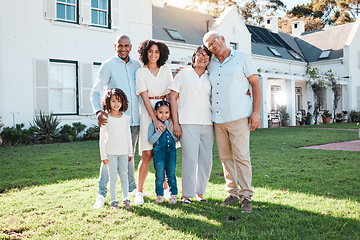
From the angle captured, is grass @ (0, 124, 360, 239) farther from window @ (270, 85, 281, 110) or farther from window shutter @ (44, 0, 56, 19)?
window @ (270, 85, 281, 110)

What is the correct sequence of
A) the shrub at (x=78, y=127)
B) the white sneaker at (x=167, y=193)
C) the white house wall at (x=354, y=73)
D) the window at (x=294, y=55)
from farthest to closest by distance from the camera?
the window at (x=294, y=55)
the white house wall at (x=354, y=73)
the shrub at (x=78, y=127)
the white sneaker at (x=167, y=193)

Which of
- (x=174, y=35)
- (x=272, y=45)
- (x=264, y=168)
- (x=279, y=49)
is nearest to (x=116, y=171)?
(x=264, y=168)

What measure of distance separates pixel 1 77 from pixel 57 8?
2.91m

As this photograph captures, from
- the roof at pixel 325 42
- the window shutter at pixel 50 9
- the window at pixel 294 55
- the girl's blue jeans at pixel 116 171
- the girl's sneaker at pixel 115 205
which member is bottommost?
the girl's sneaker at pixel 115 205

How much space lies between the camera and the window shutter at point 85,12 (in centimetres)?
1101

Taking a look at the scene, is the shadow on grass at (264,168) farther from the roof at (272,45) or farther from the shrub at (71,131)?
the roof at (272,45)

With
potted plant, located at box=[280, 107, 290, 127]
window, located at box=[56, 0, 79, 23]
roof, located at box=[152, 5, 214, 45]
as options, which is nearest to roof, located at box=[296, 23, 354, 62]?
potted plant, located at box=[280, 107, 290, 127]

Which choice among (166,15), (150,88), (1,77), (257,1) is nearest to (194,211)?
(150,88)

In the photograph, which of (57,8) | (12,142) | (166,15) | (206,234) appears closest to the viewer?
(206,234)

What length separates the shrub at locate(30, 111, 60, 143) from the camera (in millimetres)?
9695

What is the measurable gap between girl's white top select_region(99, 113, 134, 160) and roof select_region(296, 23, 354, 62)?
23.2 meters

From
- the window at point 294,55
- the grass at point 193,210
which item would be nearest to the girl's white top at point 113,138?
the grass at point 193,210

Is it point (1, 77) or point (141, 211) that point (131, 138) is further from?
point (1, 77)

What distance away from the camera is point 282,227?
2.93 metres
